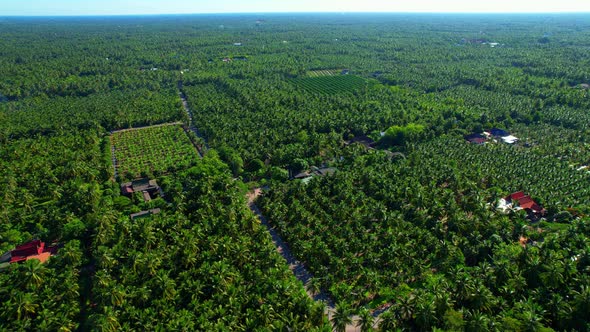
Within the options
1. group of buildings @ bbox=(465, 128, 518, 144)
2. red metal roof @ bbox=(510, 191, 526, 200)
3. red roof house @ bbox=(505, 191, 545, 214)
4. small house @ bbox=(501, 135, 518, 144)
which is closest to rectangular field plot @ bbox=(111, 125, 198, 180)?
red roof house @ bbox=(505, 191, 545, 214)

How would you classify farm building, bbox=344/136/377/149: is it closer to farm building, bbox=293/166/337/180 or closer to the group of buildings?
farm building, bbox=293/166/337/180

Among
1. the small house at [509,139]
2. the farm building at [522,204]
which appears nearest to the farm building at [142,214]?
the farm building at [522,204]

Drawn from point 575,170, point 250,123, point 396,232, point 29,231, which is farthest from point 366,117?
point 29,231

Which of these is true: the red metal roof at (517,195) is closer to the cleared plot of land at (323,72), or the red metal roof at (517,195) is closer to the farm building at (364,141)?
the farm building at (364,141)

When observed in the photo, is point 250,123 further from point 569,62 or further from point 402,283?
point 569,62

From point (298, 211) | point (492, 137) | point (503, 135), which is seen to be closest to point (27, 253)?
point (298, 211)
